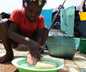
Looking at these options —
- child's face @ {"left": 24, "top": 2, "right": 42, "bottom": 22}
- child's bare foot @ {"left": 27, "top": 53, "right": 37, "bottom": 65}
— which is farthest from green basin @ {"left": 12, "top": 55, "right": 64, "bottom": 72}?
child's face @ {"left": 24, "top": 2, "right": 42, "bottom": 22}

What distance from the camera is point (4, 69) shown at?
8.04 ft

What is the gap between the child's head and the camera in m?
2.44

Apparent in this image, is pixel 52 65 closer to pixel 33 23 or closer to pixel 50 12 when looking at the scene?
pixel 33 23

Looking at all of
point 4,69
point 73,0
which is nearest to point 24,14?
point 4,69

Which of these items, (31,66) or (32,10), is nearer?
(31,66)

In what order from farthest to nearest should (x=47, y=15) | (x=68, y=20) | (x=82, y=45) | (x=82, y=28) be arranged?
1. (x=47, y=15)
2. (x=68, y=20)
3. (x=82, y=28)
4. (x=82, y=45)

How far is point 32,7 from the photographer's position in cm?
246

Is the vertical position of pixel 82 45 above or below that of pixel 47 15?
below

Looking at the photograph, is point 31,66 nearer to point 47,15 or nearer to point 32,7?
point 32,7

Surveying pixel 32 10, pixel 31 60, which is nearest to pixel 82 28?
pixel 32 10

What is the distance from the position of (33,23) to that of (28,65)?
0.69m

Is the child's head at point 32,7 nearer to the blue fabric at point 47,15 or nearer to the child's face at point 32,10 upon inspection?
the child's face at point 32,10

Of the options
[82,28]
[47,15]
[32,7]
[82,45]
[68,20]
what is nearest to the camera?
[32,7]

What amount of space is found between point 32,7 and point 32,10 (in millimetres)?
40
